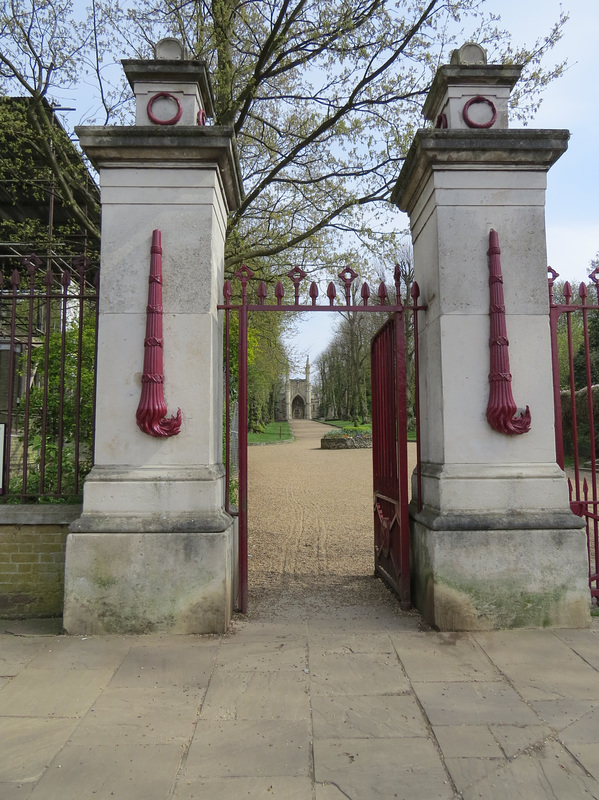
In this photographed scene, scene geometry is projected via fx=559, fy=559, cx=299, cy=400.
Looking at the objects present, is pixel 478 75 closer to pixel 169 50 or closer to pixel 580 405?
pixel 169 50

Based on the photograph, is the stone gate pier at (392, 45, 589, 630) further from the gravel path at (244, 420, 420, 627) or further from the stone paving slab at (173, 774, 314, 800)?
the stone paving slab at (173, 774, 314, 800)

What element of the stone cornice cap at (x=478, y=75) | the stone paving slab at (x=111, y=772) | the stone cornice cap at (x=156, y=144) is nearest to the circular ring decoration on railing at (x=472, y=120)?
the stone cornice cap at (x=478, y=75)

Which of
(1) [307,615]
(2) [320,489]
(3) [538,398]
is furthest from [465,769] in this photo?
(2) [320,489]

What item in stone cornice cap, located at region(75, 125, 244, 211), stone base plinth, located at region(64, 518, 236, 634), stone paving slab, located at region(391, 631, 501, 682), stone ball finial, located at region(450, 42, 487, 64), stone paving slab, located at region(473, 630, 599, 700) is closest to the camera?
stone paving slab, located at region(473, 630, 599, 700)

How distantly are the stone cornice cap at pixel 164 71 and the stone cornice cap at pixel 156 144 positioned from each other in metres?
0.52

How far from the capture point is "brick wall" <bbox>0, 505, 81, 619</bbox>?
4605 mm

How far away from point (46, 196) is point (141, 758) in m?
13.8

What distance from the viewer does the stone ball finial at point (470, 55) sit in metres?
4.77

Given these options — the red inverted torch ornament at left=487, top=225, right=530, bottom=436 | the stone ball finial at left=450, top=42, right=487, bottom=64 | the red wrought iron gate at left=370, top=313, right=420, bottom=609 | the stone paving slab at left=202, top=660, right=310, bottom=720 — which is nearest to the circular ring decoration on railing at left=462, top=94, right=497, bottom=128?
the stone ball finial at left=450, top=42, right=487, bottom=64

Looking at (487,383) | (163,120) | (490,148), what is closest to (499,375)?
(487,383)

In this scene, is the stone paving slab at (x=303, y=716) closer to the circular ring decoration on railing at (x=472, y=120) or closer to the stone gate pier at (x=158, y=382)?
the stone gate pier at (x=158, y=382)

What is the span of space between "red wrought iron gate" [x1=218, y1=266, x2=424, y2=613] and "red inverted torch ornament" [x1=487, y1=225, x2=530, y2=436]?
0.69 m

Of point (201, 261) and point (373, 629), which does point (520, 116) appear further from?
point (373, 629)

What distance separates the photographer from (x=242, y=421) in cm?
407
